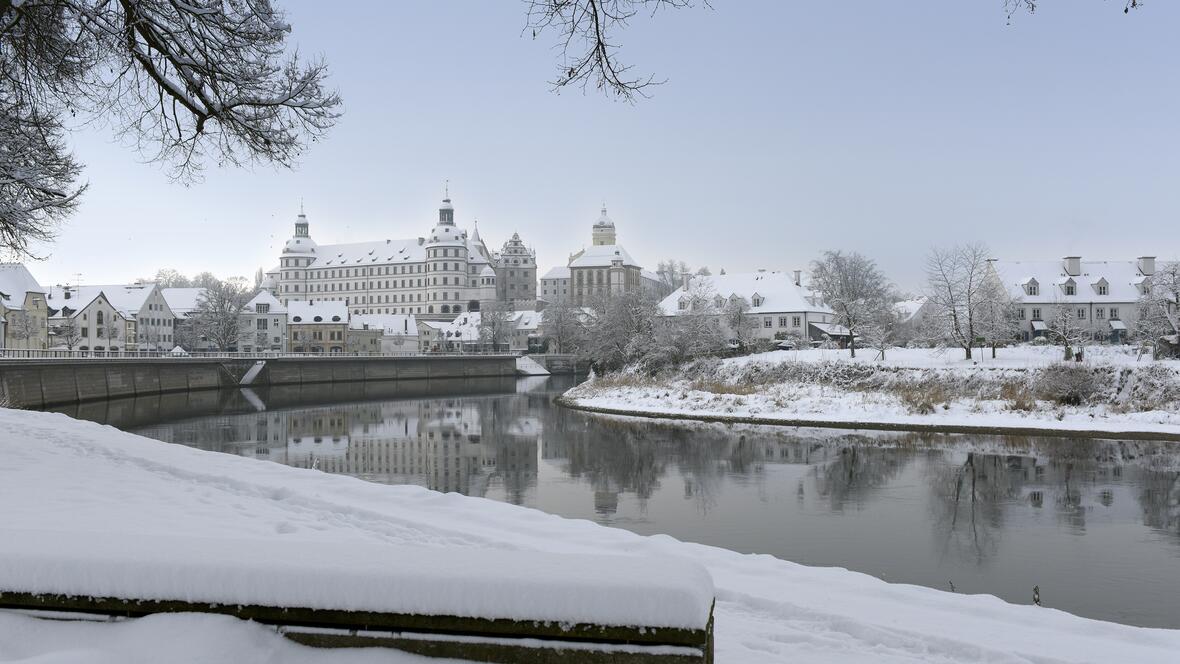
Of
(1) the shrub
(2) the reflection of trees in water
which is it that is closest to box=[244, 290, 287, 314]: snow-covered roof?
(1) the shrub

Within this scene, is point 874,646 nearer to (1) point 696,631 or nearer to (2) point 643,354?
(1) point 696,631

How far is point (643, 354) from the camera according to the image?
5741 cm

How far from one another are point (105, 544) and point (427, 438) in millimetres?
29918

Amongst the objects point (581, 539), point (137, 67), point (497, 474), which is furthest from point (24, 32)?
point (497, 474)

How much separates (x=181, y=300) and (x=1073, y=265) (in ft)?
337

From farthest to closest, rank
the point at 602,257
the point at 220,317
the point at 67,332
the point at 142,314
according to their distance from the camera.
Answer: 1. the point at 602,257
2. the point at 142,314
3. the point at 220,317
4. the point at 67,332

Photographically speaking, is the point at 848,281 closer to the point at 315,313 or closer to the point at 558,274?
the point at 315,313

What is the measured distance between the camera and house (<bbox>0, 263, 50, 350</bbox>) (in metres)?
74.9

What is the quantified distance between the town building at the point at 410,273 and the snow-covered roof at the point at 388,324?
23194 millimetres

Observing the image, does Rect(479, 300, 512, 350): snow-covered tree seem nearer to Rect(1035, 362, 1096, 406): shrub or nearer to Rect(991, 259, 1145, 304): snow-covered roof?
Rect(991, 259, 1145, 304): snow-covered roof

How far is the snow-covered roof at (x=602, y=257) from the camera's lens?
518 feet

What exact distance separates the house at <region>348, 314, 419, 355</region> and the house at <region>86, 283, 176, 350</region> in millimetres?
24890

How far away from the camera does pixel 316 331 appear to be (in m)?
116

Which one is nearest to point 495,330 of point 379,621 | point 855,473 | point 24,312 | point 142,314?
point 142,314
